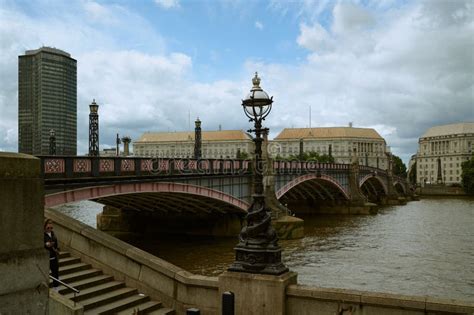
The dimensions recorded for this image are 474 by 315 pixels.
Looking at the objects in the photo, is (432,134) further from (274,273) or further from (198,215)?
(274,273)

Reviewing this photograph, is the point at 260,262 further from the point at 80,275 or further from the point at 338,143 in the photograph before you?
the point at 338,143

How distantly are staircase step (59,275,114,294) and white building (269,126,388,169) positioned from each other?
483 ft

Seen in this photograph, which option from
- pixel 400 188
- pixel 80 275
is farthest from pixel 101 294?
pixel 400 188

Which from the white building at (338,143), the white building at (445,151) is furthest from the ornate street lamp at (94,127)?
the white building at (445,151)

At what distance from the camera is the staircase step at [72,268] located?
1067 centimetres

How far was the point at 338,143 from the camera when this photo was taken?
16100 centimetres

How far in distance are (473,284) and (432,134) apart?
16062 centimetres

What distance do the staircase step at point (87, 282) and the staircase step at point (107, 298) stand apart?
376 millimetres

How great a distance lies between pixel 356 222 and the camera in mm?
45969

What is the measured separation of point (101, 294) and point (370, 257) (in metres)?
18.4

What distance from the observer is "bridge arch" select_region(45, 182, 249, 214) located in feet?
59.4

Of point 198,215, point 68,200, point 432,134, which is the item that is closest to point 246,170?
point 198,215

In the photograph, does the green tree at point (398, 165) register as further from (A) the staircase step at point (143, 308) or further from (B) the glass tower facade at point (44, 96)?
(A) the staircase step at point (143, 308)

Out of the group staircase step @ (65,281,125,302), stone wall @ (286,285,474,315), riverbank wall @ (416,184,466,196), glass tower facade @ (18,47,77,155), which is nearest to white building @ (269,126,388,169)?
riverbank wall @ (416,184,466,196)
